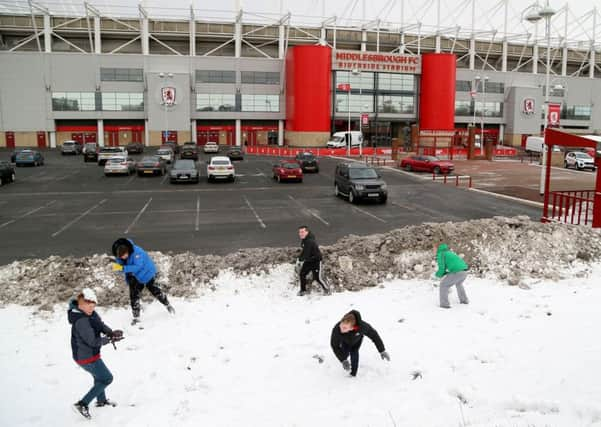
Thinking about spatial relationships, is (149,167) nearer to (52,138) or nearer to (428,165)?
(428,165)

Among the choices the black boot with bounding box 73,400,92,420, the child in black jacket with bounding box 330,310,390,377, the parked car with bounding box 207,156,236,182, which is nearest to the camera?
the black boot with bounding box 73,400,92,420

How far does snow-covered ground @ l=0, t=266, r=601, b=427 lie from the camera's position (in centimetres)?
621

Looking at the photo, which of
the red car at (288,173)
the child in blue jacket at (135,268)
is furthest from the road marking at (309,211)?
the child in blue jacket at (135,268)

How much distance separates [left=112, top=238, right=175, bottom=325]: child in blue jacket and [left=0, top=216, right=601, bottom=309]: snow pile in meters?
1.10

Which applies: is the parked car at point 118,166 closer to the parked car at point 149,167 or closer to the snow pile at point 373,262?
the parked car at point 149,167

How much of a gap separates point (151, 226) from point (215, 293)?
9202 millimetres

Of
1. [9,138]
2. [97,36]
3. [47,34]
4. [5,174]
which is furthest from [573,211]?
[47,34]

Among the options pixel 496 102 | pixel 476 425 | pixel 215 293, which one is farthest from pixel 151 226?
pixel 496 102

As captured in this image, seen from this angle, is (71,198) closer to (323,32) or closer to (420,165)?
(420,165)

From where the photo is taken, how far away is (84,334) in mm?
6125

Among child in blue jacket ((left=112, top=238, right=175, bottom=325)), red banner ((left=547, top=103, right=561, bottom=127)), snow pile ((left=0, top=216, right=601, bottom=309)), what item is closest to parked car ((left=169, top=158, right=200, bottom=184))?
snow pile ((left=0, top=216, right=601, bottom=309))

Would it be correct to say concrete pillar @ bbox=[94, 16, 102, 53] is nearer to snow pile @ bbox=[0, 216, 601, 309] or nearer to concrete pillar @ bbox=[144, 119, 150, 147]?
concrete pillar @ bbox=[144, 119, 150, 147]

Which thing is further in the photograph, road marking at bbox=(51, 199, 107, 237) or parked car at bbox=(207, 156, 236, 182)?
parked car at bbox=(207, 156, 236, 182)

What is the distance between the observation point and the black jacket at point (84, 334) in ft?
20.1
